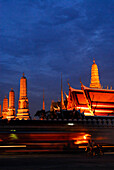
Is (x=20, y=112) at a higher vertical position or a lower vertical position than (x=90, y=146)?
higher

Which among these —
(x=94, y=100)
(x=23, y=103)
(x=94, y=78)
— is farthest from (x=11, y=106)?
(x=94, y=100)

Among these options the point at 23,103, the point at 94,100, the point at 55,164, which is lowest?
the point at 55,164

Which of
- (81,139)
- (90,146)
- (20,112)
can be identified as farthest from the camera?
(20,112)

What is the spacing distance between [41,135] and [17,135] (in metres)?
2.02

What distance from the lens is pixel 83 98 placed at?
2394 inches

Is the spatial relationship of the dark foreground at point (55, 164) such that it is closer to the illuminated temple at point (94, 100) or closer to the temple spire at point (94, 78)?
the illuminated temple at point (94, 100)

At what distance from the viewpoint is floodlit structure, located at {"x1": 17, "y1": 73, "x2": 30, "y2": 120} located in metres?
72.0

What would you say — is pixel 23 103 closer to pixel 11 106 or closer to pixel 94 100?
pixel 94 100

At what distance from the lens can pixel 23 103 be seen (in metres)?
73.8

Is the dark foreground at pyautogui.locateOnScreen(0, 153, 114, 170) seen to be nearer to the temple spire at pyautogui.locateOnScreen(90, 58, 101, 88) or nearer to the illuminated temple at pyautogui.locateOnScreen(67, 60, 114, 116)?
the illuminated temple at pyautogui.locateOnScreen(67, 60, 114, 116)

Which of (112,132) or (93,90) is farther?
(93,90)

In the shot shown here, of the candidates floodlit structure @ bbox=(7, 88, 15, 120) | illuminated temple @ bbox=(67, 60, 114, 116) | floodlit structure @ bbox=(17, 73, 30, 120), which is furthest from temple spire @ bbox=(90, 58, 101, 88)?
floodlit structure @ bbox=(7, 88, 15, 120)

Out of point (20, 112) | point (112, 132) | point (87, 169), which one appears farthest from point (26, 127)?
point (20, 112)

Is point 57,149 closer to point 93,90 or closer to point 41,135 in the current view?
point 41,135
